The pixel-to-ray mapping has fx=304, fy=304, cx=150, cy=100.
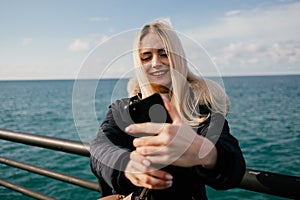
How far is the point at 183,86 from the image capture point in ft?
4.85

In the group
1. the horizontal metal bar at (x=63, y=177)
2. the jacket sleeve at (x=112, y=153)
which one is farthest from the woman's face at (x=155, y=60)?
the horizontal metal bar at (x=63, y=177)

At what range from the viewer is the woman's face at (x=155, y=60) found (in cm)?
147

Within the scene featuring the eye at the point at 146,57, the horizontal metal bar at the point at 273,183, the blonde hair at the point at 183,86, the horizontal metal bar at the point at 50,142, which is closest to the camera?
the horizontal metal bar at the point at 273,183

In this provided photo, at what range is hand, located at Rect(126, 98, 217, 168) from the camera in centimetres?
87

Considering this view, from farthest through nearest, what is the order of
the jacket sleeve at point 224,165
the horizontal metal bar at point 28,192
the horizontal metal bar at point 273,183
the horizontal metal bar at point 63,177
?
the horizontal metal bar at point 28,192 < the horizontal metal bar at point 63,177 < the horizontal metal bar at point 273,183 < the jacket sleeve at point 224,165

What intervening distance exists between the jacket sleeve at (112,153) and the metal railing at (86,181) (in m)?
0.23

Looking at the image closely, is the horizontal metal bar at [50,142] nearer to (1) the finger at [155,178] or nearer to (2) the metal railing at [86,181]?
(2) the metal railing at [86,181]

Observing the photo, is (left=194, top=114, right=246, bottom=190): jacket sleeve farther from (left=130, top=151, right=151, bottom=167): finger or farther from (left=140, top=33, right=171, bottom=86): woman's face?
(left=140, top=33, right=171, bottom=86): woman's face

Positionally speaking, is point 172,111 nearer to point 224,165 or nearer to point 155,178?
point 155,178

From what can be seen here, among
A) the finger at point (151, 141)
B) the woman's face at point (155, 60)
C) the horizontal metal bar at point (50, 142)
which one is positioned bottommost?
the horizontal metal bar at point (50, 142)

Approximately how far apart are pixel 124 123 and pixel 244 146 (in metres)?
23.6

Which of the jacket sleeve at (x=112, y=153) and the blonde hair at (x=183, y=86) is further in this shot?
the blonde hair at (x=183, y=86)

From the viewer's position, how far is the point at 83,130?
3.80 ft

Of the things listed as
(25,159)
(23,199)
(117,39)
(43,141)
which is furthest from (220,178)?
(25,159)
